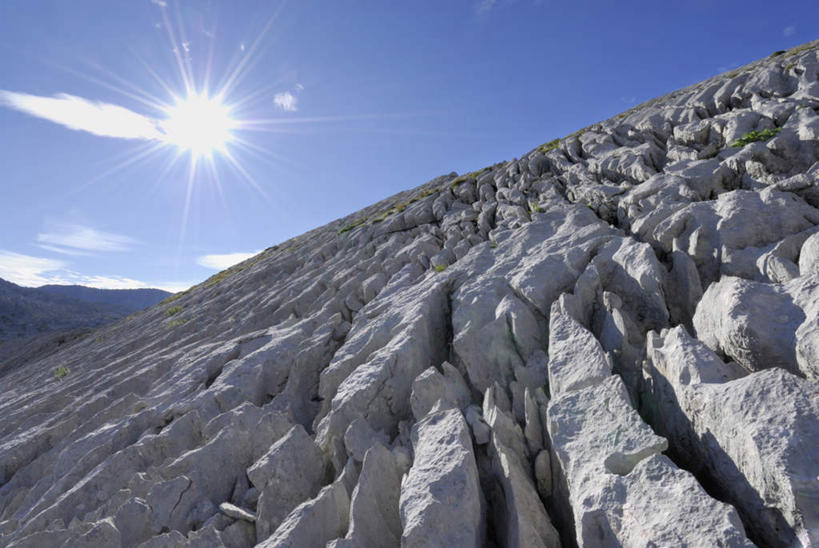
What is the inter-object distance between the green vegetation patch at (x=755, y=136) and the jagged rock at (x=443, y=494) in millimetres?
29477

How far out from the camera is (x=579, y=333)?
15.1 meters

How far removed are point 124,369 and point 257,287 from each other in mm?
18824

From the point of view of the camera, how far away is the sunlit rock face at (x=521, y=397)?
30.2ft

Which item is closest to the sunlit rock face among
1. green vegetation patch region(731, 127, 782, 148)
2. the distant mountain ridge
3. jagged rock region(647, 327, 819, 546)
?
jagged rock region(647, 327, 819, 546)

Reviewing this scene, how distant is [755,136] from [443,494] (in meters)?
32.5

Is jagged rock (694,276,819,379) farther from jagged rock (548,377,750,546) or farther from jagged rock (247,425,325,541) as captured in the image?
jagged rock (247,425,325,541)

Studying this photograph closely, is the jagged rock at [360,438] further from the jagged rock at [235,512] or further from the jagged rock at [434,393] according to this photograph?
the jagged rock at [235,512]

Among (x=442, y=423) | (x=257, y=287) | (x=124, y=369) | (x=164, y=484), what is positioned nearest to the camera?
(x=442, y=423)

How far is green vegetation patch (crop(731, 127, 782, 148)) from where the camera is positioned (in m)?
25.7

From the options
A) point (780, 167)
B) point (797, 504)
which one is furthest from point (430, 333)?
point (780, 167)

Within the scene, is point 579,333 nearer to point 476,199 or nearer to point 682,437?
point 682,437

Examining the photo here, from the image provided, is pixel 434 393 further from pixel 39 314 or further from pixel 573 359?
pixel 39 314

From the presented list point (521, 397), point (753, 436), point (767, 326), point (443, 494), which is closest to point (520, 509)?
point (443, 494)

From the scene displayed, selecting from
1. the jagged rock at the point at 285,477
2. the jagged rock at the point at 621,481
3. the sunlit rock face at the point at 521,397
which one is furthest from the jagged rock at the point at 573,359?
the jagged rock at the point at 285,477
